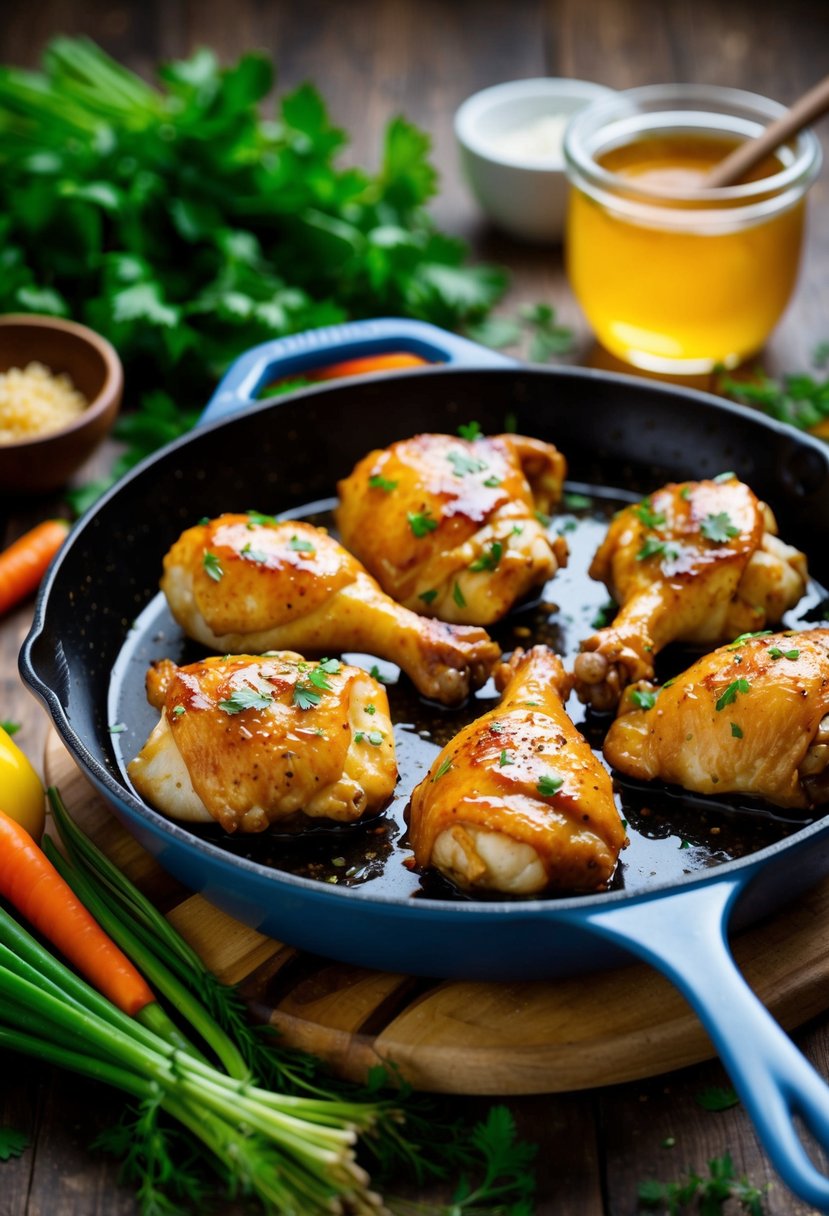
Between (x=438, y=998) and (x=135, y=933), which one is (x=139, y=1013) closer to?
(x=135, y=933)

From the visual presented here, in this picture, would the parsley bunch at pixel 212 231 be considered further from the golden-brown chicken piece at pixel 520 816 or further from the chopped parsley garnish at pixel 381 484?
the golden-brown chicken piece at pixel 520 816

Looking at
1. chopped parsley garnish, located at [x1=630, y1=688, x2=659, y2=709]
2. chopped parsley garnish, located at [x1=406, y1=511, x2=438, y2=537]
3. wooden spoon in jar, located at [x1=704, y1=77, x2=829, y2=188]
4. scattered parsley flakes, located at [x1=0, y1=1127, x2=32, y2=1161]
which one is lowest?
scattered parsley flakes, located at [x1=0, y1=1127, x2=32, y2=1161]

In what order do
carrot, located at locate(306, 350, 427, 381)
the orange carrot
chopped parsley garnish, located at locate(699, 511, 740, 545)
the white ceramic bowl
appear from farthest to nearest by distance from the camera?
the white ceramic bowl
carrot, located at locate(306, 350, 427, 381)
chopped parsley garnish, located at locate(699, 511, 740, 545)
the orange carrot

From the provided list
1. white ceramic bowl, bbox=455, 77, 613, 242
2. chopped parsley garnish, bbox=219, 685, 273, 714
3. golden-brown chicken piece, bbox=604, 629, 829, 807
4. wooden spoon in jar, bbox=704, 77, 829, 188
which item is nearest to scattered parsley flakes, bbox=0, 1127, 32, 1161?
chopped parsley garnish, bbox=219, 685, 273, 714

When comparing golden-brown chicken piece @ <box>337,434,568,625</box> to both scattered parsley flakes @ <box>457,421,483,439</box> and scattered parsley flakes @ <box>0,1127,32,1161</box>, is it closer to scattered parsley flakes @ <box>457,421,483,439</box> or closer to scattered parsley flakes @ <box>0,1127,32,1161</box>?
scattered parsley flakes @ <box>457,421,483,439</box>

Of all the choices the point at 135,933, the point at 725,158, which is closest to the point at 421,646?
the point at 135,933

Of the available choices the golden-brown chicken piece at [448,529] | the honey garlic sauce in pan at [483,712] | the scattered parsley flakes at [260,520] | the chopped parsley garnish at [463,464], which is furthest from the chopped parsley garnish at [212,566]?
the chopped parsley garnish at [463,464]
